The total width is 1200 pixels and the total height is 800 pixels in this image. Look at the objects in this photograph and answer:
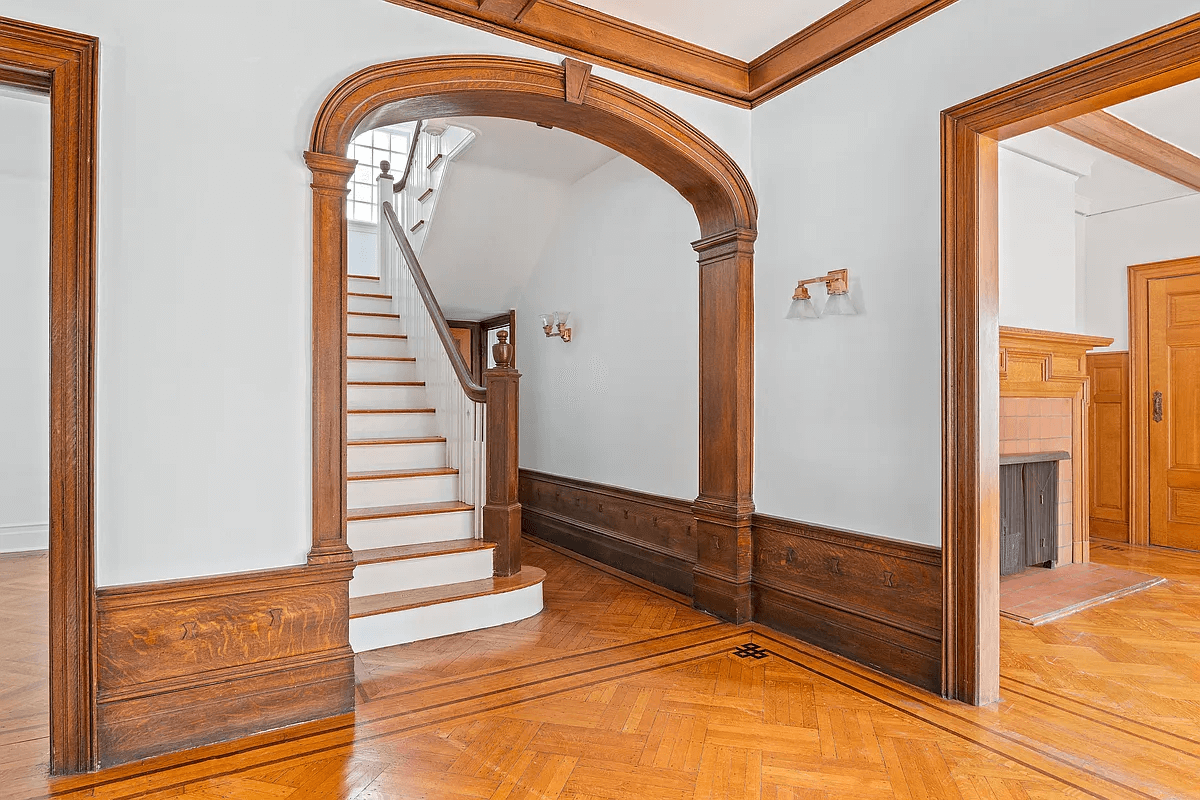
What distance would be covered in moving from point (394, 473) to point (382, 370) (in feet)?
4.34

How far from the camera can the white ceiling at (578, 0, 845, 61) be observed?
11.1ft

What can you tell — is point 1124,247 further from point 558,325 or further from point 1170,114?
point 558,325

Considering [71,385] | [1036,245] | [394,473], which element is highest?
[1036,245]

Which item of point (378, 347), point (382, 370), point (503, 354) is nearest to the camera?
point (503, 354)

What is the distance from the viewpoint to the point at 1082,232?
6426 millimetres

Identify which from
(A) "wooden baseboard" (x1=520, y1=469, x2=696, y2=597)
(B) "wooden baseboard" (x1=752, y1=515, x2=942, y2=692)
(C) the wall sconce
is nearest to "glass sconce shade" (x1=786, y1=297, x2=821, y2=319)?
(B) "wooden baseboard" (x1=752, y1=515, x2=942, y2=692)

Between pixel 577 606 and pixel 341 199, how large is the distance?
2665mm

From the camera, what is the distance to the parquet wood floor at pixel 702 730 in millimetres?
2330

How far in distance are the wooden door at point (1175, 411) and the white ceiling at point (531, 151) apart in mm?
4774

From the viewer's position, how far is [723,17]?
3.49 m

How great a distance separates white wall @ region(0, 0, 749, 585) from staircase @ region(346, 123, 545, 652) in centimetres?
81

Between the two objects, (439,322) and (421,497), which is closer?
(421,497)

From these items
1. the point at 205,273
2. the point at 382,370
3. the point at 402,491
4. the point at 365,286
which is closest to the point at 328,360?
the point at 205,273

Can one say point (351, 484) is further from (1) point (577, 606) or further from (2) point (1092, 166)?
(2) point (1092, 166)
